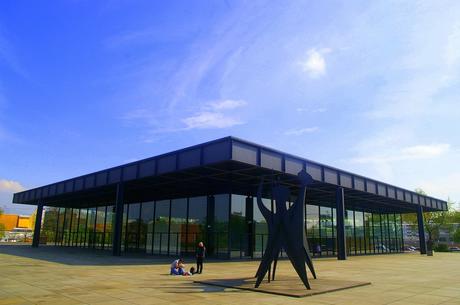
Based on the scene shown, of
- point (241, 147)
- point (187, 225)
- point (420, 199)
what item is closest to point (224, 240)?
point (187, 225)

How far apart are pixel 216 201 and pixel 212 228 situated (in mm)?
2283

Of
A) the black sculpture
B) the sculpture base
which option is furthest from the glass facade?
the black sculpture

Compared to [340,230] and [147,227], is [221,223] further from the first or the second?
[147,227]

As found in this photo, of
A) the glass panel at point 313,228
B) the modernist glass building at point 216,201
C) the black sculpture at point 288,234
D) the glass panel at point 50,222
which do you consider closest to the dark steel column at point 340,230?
the modernist glass building at point 216,201

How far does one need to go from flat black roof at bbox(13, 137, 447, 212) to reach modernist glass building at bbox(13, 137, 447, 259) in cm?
7

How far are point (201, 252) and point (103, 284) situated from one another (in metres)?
5.41

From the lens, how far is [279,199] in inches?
570

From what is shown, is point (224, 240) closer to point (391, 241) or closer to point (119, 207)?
point (119, 207)

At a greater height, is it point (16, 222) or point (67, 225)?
point (16, 222)

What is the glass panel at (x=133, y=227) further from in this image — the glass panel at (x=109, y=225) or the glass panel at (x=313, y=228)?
the glass panel at (x=313, y=228)

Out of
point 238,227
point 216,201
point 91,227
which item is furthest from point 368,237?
point 91,227

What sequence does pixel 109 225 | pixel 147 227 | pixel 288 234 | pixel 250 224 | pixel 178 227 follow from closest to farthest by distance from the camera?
pixel 288 234, pixel 250 224, pixel 178 227, pixel 147 227, pixel 109 225

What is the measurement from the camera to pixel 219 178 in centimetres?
2850

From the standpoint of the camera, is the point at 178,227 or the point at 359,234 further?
the point at 359,234
